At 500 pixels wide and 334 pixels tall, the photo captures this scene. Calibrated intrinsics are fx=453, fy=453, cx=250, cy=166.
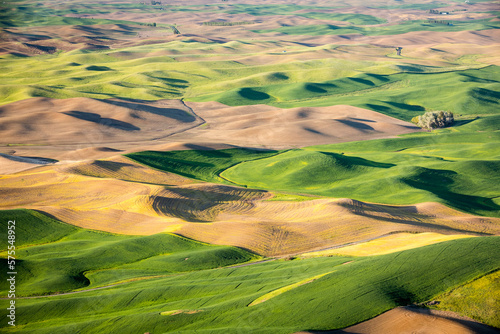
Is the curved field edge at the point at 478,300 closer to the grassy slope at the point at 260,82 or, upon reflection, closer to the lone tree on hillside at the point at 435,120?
the lone tree on hillside at the point at 435,120

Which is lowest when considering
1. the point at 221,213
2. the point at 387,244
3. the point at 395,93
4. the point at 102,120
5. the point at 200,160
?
the point at 200,160

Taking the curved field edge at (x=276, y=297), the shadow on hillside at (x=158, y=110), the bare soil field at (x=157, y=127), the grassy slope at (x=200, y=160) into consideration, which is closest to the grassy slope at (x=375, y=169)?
the grassy slope at (x=200, y=160)

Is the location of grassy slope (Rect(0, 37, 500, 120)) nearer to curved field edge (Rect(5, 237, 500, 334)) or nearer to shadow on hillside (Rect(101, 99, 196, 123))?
shadow on hillside (Rect(101, 99, 196, 123))

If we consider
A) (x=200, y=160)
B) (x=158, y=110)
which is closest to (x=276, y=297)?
(x=200, y=160)

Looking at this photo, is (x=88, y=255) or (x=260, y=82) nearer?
(x=88, y=255)

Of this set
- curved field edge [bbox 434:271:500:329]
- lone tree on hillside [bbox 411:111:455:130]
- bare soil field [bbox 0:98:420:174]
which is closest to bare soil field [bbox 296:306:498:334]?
curved field edge [bbox 434:271:500:329]

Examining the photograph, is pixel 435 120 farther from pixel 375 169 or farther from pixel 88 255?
pixel 88 255

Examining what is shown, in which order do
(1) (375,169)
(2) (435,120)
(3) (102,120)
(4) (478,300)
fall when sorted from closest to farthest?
(4) (478,300) < (1) (375,169) < (3) (102,120) < (2) (435,120)
